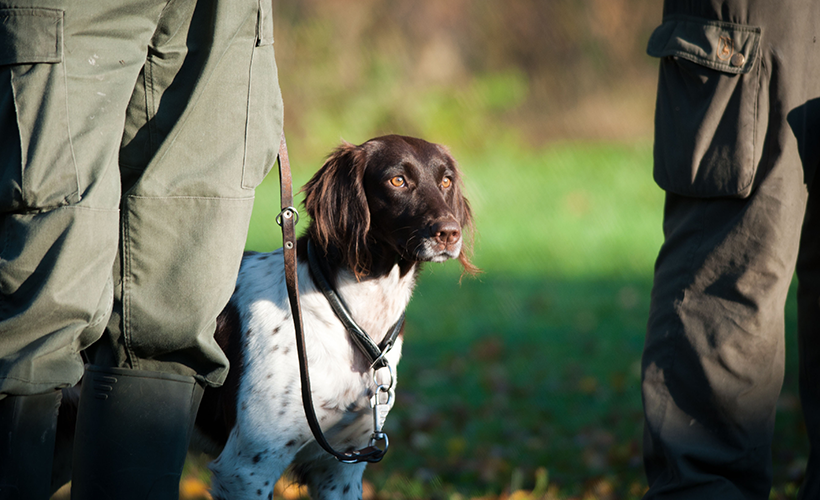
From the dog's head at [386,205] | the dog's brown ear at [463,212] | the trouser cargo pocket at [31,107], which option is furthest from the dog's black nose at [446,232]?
the trouser cargo pocket at [31,107]

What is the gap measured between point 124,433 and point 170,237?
1.56 ft

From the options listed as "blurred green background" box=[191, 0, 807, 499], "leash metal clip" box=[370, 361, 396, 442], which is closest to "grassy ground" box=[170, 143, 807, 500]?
"blurred green background" box=[191, 0, 807, 499]

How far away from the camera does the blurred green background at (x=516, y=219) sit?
3256mm

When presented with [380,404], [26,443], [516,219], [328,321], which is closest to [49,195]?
[26,443]

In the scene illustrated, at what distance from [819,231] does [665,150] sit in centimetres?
56

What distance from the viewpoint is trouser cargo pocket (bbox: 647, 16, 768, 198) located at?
6.87 ft

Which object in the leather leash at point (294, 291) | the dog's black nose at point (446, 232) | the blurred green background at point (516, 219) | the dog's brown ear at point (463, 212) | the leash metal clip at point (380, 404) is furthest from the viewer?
the blurred green background at point (516, 219)

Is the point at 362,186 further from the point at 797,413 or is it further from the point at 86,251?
A: the point at 797,413

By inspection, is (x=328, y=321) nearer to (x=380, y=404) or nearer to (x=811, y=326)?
(x=380, y=404)

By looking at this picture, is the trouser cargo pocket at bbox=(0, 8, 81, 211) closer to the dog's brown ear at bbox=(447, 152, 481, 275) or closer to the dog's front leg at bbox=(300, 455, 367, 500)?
the dog's front leg at bbox=(300, 455, 367, 500)

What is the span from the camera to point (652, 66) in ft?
41.0

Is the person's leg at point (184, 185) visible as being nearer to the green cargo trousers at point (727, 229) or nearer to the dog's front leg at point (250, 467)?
the dog's front leg at point (250, 467)

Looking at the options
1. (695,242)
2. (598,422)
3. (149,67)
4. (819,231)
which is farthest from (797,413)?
(149,67)

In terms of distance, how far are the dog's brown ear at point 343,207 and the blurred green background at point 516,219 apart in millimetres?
916
